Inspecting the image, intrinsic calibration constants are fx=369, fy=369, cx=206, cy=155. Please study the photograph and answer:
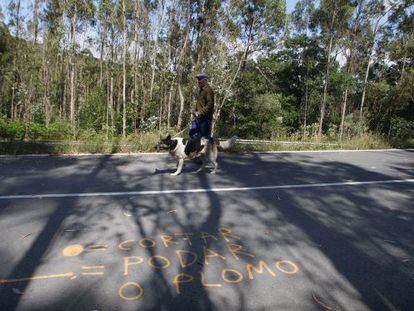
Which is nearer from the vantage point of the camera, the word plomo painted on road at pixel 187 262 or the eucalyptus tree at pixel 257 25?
the word plomo painted on road at pixel 187 262

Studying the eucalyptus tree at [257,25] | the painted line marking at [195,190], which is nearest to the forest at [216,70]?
the eucalyptus tree at [257,25]

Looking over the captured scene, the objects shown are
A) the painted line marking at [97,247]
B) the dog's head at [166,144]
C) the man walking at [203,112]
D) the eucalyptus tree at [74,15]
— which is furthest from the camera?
the eucalyptus tree at [74,15]

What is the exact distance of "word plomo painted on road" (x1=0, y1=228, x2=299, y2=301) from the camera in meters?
3.29

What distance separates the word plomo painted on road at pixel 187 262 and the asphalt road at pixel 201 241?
0.03 feet

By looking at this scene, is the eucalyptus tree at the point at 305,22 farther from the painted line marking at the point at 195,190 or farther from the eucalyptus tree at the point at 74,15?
the painted line marking at the point at 195,190

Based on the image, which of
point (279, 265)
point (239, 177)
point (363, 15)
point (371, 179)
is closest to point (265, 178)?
point (239, 177)

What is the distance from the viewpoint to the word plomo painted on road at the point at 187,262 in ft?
10.8

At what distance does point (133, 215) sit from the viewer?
495 centimetres

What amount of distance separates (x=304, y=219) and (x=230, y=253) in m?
1.60

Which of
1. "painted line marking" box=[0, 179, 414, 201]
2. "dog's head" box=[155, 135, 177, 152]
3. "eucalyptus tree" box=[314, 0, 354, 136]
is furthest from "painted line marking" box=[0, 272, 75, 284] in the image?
"eucalyptus tree" box=[314, 0, 354, 136]

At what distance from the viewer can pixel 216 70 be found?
18984 millimetres

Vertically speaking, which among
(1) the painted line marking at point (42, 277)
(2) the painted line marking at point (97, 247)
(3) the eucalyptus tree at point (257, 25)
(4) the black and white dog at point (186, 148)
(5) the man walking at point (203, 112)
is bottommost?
(1) the painted line marking at point (42, 277)

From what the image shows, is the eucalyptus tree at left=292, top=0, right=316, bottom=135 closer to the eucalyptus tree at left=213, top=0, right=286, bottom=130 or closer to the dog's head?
the eucalyptus tree at left=213, top=0, right=286, bottom=130

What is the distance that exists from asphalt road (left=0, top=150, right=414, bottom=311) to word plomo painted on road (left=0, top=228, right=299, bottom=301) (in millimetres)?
11
